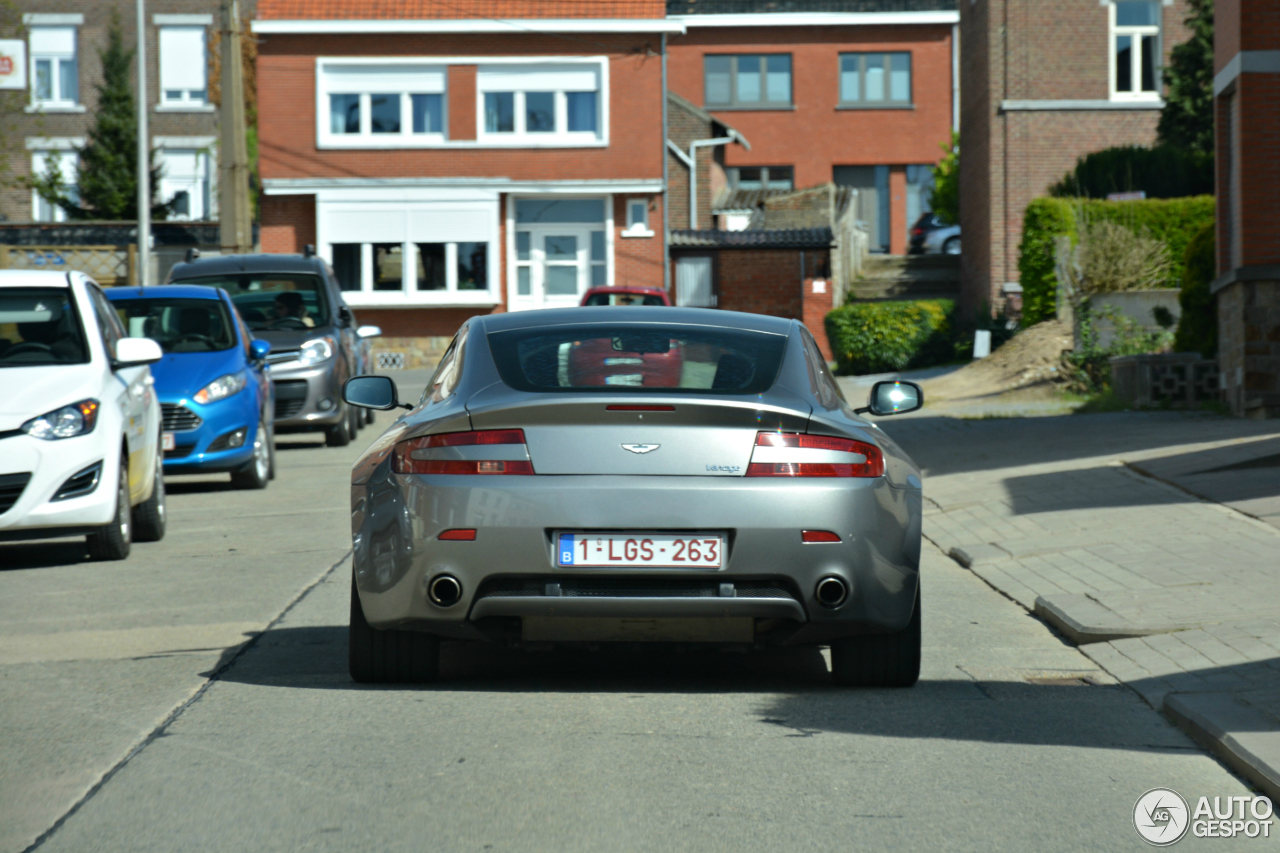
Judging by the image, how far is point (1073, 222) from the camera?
27.8 metres

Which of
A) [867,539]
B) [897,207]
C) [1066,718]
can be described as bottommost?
[1066,718]

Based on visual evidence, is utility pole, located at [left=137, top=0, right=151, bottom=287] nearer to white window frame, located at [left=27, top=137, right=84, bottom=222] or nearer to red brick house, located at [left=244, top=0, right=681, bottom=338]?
red brick house, located at [left=244, top=0, right=681, bottom=338]

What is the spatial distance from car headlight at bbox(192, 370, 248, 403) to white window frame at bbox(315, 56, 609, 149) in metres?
27.2

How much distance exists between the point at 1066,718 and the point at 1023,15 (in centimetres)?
3016

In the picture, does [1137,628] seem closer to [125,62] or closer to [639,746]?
[639,746]

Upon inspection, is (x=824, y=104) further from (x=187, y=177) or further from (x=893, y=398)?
(x=893, y=398)

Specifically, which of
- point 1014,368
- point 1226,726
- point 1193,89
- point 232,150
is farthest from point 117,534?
point 1193,89

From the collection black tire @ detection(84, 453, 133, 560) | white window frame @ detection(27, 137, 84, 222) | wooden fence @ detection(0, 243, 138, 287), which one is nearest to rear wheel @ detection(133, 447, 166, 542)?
black tire @ detection(84, 453, 133, 560)

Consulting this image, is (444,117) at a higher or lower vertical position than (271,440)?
higher

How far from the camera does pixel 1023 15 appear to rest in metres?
33.6

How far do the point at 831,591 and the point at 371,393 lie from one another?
2226 mm

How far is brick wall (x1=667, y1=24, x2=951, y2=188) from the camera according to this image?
5431cm

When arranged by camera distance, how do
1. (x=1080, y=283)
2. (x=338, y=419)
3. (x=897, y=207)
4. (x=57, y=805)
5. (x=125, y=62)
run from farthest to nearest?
(x=897, y=207), (x=125, y=62), (x=1080, y=283), (x=338, y=419), (x=57, y=805)

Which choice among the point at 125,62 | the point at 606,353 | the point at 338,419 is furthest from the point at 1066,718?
the point at 125,62
